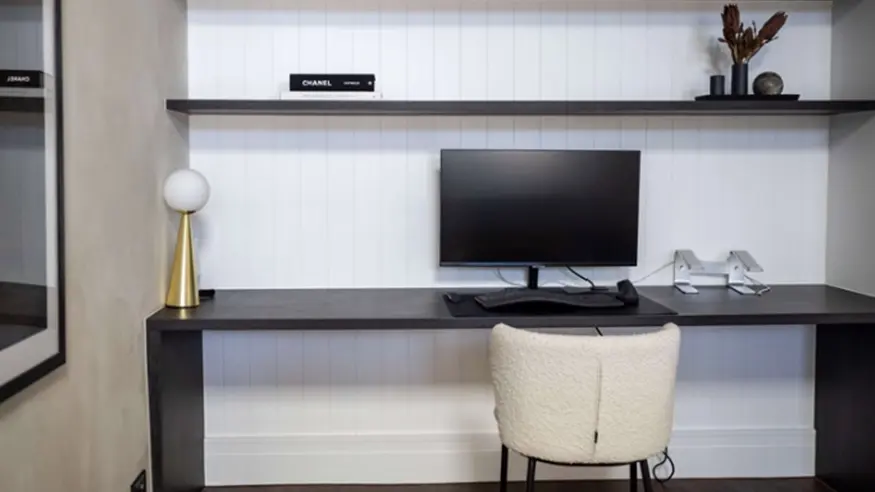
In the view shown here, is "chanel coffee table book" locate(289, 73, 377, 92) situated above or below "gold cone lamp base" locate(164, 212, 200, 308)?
above

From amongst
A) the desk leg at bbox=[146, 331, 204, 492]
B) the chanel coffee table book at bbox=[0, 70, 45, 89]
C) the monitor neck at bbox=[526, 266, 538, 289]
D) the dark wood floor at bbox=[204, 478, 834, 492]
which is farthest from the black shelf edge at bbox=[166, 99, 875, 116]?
the dark wood floor at bbox=[204, 478, 834, 492]

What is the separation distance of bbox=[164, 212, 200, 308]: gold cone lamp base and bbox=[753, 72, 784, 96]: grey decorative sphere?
207 centimetres

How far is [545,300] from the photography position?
2434 mm

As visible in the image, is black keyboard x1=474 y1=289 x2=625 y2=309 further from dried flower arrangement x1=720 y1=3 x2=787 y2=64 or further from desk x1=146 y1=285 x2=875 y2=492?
dried flower arrangement x1=720 y1=3 x2=787 y2=64

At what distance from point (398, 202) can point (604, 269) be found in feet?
2.76

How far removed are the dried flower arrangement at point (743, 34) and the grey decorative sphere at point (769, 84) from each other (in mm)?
90

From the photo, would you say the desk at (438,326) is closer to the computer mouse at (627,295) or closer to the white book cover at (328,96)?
the computer mouse at (627,295)

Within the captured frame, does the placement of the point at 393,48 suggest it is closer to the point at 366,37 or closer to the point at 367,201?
the point at 366,37

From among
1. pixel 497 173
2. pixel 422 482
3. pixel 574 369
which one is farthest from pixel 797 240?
pixel 422 482

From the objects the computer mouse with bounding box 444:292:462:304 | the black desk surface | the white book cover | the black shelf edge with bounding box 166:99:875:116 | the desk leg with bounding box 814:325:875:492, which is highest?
the white book cover

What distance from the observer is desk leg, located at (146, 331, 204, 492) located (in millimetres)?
2316

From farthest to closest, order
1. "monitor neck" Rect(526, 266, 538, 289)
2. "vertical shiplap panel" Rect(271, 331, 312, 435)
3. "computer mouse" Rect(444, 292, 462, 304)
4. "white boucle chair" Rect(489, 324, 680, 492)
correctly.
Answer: "vertical shiplap panel" Rect(271, 331, 312, 435) → "monitor neck" Rect(526, 266, 538, 289) → "computer mouse" Rect(444, 292, 462, 304) → "white boucle chair" Rect(489, 324, 680, 492)

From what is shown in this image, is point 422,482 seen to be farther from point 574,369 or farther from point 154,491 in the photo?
point 574,369

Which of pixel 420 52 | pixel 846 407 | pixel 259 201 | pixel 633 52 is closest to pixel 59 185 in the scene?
pixel 259 201
